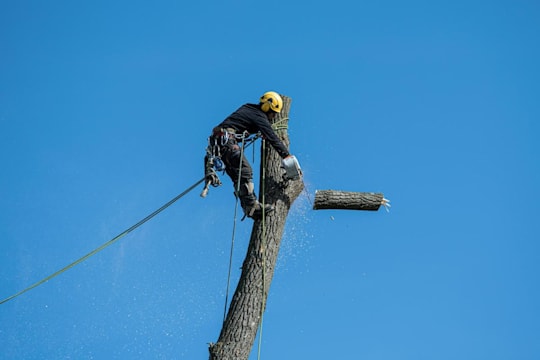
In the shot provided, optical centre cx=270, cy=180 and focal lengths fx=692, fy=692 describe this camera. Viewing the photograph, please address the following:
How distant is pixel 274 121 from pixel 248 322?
2.23 m

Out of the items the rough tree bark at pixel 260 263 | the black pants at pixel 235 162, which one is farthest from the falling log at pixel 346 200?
the black pants at pixel 235 162

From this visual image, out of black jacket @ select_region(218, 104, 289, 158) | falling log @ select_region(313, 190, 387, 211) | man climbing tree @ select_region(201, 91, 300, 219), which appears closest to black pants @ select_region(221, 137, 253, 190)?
man climbing tree @ select_region(201, 91, 300, 219)

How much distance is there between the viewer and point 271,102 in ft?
23.8

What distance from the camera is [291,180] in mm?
7008

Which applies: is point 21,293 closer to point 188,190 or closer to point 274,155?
point 188,190

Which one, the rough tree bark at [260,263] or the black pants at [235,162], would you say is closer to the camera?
the rough tree bark at [260,263]

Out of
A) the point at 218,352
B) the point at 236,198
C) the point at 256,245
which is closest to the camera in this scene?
the point at 218,352

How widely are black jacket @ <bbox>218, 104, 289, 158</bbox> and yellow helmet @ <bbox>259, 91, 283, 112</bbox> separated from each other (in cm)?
6

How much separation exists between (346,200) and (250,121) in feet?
4.22

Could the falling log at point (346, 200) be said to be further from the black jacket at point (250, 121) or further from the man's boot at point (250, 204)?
the black jacket at point (250, 121)

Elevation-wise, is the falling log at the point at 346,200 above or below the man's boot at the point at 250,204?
above

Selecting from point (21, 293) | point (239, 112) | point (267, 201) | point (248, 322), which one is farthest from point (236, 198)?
point (21, 293)

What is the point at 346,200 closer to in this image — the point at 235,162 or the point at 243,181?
the point at 243,181

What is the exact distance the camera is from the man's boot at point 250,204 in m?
6.83
